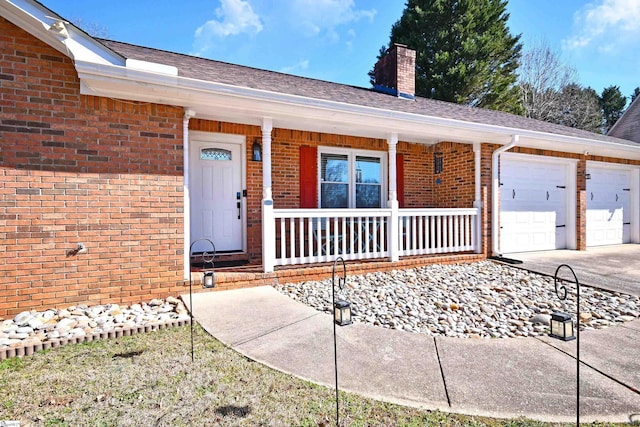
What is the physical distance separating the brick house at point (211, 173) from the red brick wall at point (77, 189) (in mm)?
15

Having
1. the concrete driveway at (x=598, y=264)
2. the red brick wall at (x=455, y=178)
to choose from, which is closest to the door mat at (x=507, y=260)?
the concrete driveway at (x=598, y=264)

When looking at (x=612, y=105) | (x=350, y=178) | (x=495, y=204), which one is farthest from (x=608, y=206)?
(x=612, y=105)

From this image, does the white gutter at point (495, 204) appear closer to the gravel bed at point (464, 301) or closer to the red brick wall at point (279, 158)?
the red brick wall at point (279, 158)

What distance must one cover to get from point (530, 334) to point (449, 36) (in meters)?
19.1

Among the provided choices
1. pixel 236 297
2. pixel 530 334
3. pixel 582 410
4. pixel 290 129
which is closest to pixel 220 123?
pixel 290 129

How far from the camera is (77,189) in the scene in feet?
13.1

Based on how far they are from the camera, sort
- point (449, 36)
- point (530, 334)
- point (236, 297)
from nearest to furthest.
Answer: point (530, 334), point (236, 297), point (449, 36)

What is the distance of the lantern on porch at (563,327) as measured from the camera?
6.73 ft

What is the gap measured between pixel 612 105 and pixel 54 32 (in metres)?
39.4

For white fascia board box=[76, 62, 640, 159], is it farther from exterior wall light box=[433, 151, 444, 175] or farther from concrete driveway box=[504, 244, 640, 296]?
concrete driveway box=[504, 244, 640, 296]

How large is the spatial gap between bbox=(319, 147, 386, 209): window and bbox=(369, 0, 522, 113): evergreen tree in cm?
1300

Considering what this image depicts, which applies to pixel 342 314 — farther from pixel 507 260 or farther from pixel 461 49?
pixel 461 49

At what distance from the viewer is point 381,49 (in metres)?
20.5

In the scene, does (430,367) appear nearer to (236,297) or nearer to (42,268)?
(236,297)
